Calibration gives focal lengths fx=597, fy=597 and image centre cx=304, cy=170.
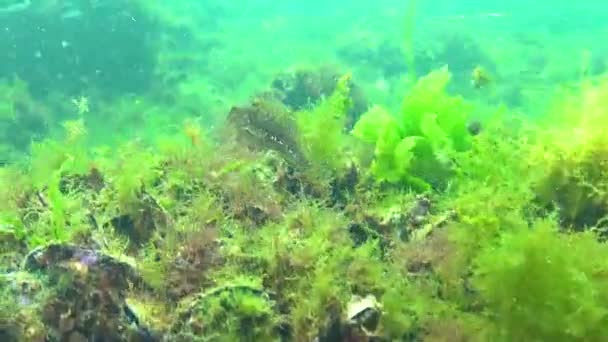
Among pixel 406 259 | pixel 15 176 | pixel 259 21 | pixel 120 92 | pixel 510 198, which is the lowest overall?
pixel 259 21

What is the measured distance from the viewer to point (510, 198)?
3.64 m

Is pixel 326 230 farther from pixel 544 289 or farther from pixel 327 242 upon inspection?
pixel 544 289

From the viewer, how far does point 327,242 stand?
11.8ft

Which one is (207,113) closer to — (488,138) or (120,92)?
(120,92)

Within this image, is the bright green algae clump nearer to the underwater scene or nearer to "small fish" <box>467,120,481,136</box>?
the underwater scene

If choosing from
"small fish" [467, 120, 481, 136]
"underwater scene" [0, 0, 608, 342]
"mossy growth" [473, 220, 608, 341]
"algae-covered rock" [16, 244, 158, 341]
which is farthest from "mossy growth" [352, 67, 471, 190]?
"algae-covered rock" [16, 244, 158, 341]

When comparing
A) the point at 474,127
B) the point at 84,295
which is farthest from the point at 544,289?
the point at 474,127

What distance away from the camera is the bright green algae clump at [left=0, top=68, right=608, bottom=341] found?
2945 millimetres

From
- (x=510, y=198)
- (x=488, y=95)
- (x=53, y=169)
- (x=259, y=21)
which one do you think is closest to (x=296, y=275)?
(x=510, y=198)

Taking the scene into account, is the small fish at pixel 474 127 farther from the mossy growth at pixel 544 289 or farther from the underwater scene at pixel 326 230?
the mossy growth at pixel 544 289

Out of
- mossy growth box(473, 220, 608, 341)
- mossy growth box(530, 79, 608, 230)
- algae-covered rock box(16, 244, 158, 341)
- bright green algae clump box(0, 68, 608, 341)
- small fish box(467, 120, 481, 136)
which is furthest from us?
small fish box(467, 120, 481, 136)

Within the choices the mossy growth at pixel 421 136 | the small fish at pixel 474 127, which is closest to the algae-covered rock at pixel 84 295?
the mossy growth at pixel 421 136

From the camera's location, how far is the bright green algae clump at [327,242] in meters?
2.95

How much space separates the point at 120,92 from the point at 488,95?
9273 millimetres
